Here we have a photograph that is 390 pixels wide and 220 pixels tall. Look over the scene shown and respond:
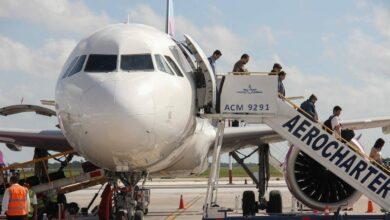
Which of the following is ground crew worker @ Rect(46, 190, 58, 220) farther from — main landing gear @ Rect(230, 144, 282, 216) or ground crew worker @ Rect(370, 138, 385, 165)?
ground crew worker @ Rect(370, 138, 385, 165)

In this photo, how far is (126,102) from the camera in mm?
10242

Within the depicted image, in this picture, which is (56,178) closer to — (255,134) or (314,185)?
(255,134)

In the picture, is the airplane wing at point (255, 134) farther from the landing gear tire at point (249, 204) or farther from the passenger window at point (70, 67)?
the passenger window at point (70, 67)

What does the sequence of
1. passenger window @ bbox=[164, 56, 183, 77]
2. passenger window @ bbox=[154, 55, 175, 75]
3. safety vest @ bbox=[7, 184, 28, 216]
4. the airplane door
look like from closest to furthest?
passenger window @ bbox=[154, 55, 175, 75]
passenger window @ bbox=[164, 56, 183, 77]
the airplane door
safety vest @ bbox=[7, 184, 28, 216]

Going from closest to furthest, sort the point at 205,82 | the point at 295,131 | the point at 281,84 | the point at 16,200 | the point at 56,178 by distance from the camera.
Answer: the point at 205,82 → the point at 295,131 → the point at 16,200 → the point at 281,84 → the point at 56,178

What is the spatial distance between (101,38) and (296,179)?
20.8 ft

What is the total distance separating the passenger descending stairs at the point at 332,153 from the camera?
12992mm

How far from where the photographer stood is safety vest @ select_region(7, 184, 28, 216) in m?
13.4

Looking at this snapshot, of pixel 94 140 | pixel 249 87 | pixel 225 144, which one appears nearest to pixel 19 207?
pixel 94 140

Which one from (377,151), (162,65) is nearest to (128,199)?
(162,65)

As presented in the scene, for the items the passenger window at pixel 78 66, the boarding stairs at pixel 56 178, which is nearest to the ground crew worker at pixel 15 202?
the passenger window at pixel 78 66

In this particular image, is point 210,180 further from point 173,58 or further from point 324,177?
point 324,177

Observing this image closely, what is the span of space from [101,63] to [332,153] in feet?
15.3

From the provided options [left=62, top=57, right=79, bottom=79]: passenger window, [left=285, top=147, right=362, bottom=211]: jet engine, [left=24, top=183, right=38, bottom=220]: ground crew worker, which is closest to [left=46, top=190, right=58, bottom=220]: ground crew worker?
[left=24, top=183, right=38, bottom=220]: ground crew worker
